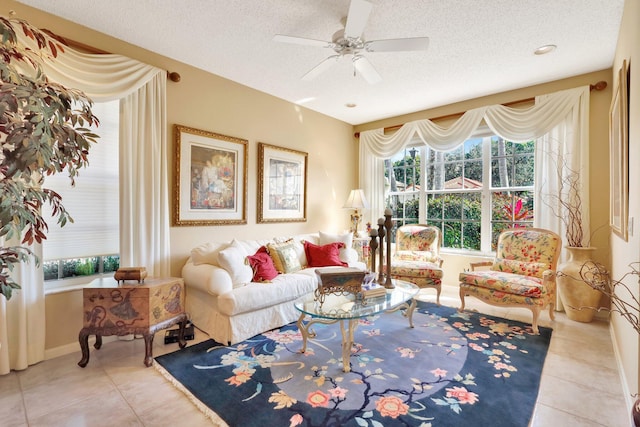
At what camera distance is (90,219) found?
2738 mm

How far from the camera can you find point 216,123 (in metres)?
3.60

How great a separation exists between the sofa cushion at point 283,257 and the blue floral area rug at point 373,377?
0.67 metres

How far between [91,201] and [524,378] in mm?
3730

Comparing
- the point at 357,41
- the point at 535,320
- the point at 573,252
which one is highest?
the point at 357,41

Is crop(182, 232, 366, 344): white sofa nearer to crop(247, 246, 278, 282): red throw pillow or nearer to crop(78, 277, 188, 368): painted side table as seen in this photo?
crop(247, 246, 278, 282): red throw pillow

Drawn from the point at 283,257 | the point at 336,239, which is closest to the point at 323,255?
the point at 336,239

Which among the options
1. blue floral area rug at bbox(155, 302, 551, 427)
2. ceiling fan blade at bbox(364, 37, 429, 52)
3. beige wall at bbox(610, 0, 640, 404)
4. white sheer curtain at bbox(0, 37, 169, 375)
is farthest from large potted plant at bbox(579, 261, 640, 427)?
white sheer curtain at bbox(0, 37, 169, 375)

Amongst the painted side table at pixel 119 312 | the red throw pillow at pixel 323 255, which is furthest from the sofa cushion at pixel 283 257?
the painted side table at pixel 119 312

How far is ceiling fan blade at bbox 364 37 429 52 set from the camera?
7.48 ft

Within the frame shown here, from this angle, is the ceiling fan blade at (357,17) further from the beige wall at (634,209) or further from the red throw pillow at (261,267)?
the red throw pillow at (261,267)

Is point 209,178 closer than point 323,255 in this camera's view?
Yes

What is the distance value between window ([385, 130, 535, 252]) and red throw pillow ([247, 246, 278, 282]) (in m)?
2.73

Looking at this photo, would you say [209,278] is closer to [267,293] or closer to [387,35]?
[267,293]

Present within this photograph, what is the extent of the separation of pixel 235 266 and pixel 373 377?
1.56 m
